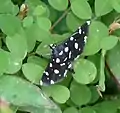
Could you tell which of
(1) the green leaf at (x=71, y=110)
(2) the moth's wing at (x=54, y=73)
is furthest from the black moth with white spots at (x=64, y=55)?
(1) the green leaf at (x=71, y=110)

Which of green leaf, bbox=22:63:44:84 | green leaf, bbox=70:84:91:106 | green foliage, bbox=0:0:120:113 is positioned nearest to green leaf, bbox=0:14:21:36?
green foliage, bbox=0:0:120:113

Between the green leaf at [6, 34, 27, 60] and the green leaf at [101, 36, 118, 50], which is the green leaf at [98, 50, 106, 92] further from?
the green leaf at [6, 34, 27, 60]

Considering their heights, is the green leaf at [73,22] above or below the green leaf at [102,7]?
below

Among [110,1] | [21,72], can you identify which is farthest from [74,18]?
[21,72]

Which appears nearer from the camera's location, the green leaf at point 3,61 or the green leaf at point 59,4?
the green leaf at point 3,61

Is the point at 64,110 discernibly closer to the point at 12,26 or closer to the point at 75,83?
the point at 75,83

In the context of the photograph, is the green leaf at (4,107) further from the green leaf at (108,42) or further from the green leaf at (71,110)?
the green leaf at (108,42)

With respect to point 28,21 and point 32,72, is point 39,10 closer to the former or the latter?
point 28,21
